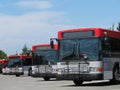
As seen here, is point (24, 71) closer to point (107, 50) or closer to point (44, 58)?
point (44, 58)

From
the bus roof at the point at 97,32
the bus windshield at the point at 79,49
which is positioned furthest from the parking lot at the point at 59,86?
the bus roof at the point at 97,32

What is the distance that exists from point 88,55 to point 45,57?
10.8m

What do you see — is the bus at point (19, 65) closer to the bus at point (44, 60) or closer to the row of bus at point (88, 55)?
the bus at point (44, 60)

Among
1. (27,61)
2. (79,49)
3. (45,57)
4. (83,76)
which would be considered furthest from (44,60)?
(27,61)

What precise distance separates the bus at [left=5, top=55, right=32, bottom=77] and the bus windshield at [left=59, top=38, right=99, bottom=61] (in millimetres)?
Answer: 24869

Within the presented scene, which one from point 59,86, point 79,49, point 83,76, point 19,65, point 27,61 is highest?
point 79,49

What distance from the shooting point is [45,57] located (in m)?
33.5

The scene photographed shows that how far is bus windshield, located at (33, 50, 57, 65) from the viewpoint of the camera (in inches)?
1297

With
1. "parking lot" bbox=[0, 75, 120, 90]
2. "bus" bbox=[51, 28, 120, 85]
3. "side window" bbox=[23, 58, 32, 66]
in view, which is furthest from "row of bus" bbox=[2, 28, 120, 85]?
"side window" bbox=[23, 58, 32, 66]

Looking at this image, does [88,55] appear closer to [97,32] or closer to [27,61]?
[97,32]

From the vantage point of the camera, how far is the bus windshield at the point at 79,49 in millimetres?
22922

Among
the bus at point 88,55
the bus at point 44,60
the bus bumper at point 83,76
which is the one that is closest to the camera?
the bus bumper at point 83,76

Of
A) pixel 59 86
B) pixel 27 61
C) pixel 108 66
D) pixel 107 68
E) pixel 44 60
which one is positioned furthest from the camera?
pixel 27 61

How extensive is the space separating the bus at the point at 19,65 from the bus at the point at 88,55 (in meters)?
24.9
